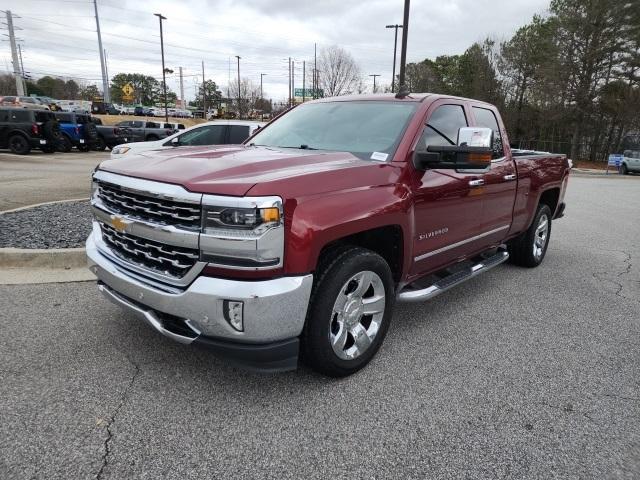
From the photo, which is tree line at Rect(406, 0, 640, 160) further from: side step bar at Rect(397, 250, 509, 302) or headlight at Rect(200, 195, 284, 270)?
headlight at Rect(200, 195, 284, 270)

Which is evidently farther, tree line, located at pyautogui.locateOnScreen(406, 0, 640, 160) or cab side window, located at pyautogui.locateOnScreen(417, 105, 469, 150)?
tree line, located at pyautogui.locateOnScreen(406, 0, 640, 160)

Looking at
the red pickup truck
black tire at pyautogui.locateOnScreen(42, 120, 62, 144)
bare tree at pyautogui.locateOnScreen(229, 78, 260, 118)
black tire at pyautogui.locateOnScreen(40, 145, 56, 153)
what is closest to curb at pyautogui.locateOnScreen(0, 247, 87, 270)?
the red pickup truck

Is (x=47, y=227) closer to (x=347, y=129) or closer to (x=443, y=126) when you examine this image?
(x=347, y=129)

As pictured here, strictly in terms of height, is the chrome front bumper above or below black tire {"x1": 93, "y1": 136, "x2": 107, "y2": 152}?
above

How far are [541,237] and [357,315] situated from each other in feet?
12.9

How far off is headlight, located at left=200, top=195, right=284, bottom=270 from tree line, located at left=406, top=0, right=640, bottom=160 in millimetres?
37847

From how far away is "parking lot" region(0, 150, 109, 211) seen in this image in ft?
29.0

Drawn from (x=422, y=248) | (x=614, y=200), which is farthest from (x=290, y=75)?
(x=422, y=248)

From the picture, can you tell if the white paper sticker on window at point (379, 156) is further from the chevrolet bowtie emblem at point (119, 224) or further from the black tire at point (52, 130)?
the black tire at point (52, 130)

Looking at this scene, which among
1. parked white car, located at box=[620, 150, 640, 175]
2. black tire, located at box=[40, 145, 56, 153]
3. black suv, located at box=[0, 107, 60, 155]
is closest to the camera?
black suv, located at box=[0, 107, 60, 155]

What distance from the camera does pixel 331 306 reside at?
272 cm

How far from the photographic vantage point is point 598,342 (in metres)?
3.72

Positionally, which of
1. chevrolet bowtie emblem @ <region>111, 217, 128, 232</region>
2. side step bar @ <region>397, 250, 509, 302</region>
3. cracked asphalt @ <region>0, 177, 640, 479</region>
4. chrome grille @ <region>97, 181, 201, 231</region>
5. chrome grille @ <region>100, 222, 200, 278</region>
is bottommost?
cracked asphalt @ <region>0, 177, 640, 479</region>

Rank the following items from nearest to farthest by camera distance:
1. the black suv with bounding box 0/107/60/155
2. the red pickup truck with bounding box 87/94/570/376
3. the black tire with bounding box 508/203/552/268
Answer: the red pickup truck with bounding box 87/94/570/376, the black tire with bounding box 508/203/552/268, the black suv with bounding box 0/107/60/155
